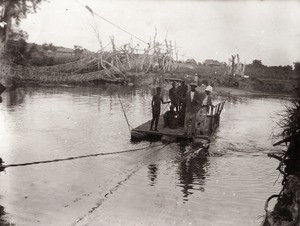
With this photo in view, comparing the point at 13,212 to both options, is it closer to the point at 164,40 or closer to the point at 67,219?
the point at 67,219

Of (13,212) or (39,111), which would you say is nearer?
(13,212)

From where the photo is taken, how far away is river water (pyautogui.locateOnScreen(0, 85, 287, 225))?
6.70 metres

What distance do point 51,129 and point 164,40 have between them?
40.4m

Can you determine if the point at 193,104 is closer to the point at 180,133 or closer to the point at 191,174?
the point at 180,133

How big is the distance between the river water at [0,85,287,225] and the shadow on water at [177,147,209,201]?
25 millimetres

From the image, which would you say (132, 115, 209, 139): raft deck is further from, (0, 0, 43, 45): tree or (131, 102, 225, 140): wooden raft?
(0, 0, 43, 45): tree

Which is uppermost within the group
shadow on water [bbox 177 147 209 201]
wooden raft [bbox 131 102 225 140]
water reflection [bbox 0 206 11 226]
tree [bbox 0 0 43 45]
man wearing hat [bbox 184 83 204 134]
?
tree [bbox 0 0 43 45]

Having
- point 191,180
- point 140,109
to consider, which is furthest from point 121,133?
point 140,109

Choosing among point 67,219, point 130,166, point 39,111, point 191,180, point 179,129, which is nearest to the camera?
point 67,219

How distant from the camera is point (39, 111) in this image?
68.9 ft

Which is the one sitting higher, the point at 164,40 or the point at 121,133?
the point at 164,40

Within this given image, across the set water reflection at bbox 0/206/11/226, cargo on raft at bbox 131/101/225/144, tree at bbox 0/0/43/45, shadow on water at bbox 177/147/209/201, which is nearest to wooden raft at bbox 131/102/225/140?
cargo on raft at bbox 131/101/225/144

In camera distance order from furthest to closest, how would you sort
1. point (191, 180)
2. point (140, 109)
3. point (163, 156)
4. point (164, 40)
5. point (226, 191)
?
point (164, 40) < point (140, 109) < point (163, 156) < point (191, 180) < point (226, 191)

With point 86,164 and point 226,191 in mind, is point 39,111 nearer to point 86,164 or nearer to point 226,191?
point 86,164
